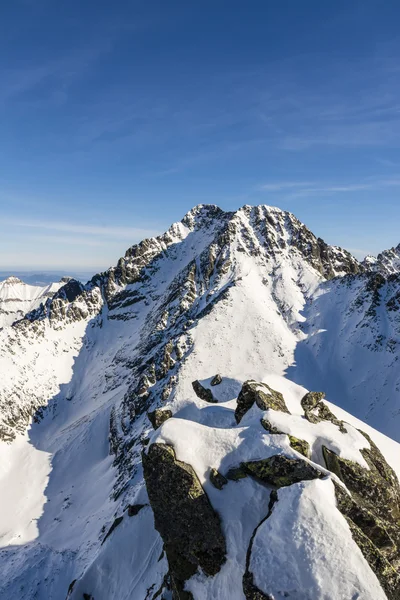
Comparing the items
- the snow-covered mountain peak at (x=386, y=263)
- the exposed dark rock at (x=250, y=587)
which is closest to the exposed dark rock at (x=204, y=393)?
the exposed dark rock at (x=250, y=587)

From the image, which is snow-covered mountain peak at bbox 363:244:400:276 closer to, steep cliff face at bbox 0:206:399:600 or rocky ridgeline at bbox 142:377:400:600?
steep cliff face at bbox 0:206:399:600

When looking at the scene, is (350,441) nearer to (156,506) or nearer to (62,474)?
(156,506)

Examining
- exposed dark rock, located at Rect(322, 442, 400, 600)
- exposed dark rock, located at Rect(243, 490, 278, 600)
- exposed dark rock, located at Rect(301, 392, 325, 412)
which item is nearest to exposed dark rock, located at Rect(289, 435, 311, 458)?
exposed dark rock, located at Rect(322, 442, 400, 600)

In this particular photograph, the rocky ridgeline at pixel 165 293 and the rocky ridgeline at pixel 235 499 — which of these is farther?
the rocky ridgeline at pixel 165 293

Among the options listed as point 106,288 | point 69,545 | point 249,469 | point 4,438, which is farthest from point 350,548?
point 106,288

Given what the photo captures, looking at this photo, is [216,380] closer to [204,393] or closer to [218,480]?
[204,393]

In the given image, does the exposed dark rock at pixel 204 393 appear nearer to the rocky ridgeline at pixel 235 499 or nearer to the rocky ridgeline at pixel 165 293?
the rocky ridgeline at pixel 235 499
